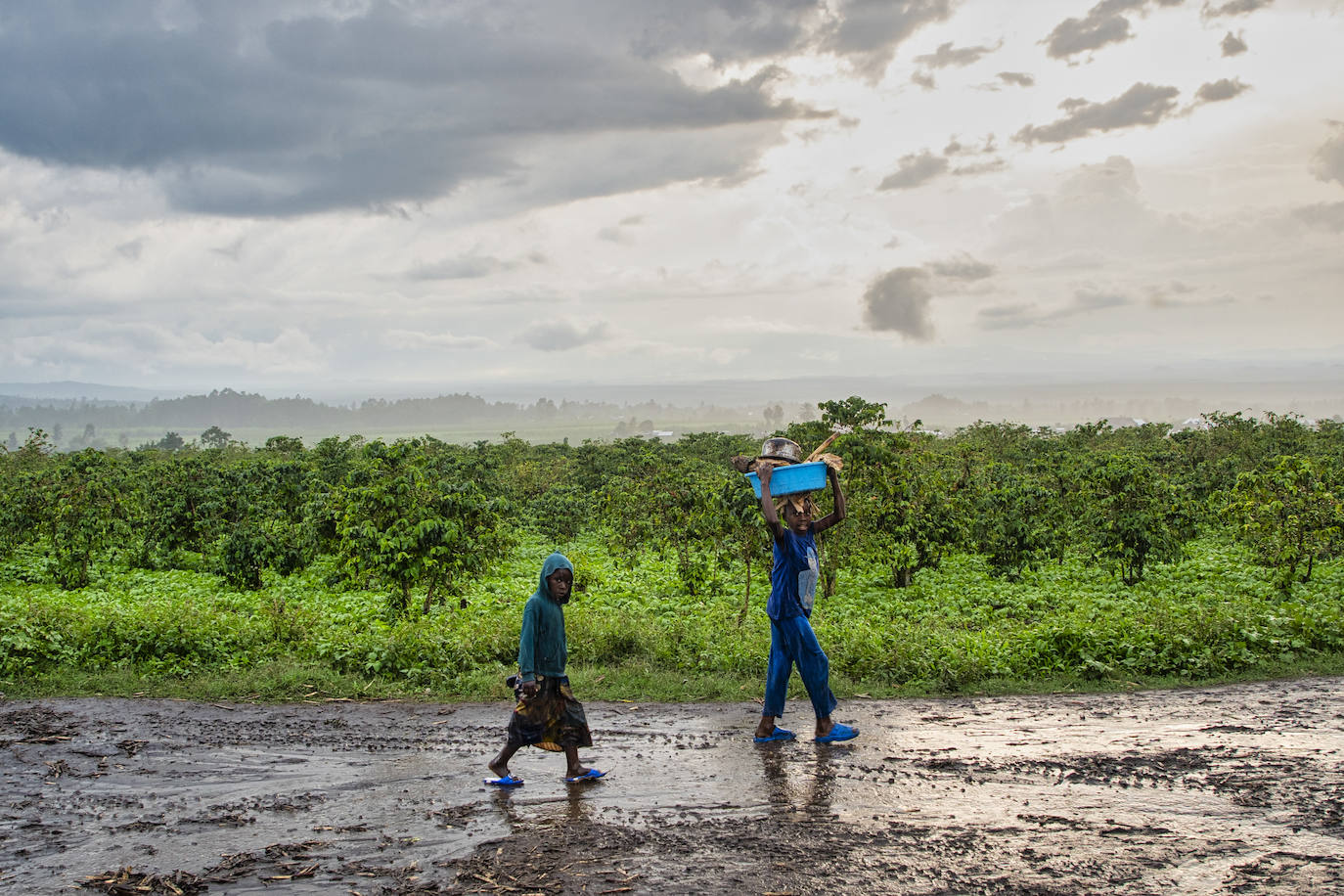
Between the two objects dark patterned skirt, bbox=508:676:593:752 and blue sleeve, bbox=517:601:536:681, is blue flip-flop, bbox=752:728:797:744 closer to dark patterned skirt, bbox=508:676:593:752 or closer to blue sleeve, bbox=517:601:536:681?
dark patterned skirt, bbox=508:676:593:752

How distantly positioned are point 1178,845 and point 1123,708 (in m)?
3.40

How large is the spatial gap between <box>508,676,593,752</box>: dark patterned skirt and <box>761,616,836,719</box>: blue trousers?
5.24ft

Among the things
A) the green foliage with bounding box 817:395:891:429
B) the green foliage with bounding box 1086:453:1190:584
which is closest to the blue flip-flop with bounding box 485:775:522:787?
the green foliage with bounding box 817:395:891:429

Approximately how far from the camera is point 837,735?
7000 millimetres

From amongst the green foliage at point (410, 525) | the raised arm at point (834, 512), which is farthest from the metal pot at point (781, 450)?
the green foliage at point (410, 525)

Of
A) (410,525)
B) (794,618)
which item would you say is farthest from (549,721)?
(410,525)

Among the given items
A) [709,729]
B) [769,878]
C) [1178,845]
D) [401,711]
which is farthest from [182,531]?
[1178,845]

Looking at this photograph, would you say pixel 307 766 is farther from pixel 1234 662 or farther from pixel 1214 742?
pixel 1234 662

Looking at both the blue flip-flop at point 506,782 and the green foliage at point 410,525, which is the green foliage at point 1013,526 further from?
the blue flip-flop at point 506,782

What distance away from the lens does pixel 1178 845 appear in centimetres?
496

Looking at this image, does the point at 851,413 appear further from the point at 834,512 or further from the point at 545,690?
the point at 545,690

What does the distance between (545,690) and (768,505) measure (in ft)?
6.93

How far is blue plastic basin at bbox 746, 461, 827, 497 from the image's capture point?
6.88 meters

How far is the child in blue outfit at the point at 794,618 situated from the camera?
6.86 meters
